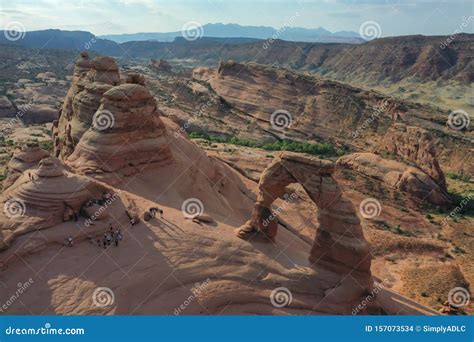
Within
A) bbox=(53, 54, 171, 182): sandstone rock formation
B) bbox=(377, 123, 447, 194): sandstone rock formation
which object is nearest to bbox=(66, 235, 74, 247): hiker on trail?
bbox=(53, 54, 171, 182): sandstone rock formation

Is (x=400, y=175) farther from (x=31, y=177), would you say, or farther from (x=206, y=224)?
(x=31, y=177)

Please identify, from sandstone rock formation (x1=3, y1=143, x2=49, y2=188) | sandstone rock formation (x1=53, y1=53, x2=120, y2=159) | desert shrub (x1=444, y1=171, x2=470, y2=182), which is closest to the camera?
sandstone rock formation (x1=3, y1=143, x2=49, y2=188)

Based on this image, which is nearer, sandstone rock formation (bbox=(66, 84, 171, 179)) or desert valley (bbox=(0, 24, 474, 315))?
desert valley (bbox=(0, 24, 474, 315))

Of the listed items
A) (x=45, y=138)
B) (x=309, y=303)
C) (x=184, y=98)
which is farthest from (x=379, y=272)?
(x=184, y=98)

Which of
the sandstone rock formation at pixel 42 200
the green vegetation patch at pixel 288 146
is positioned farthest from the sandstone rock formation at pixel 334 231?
the green vegetation patch at pixel 288 146

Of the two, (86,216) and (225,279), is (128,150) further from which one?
(225,279)

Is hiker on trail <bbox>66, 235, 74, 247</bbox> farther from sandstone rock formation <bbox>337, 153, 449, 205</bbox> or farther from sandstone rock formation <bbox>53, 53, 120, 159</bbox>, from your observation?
sandstone rock formation <bbox>337, 153, 449, 205</bbox>
